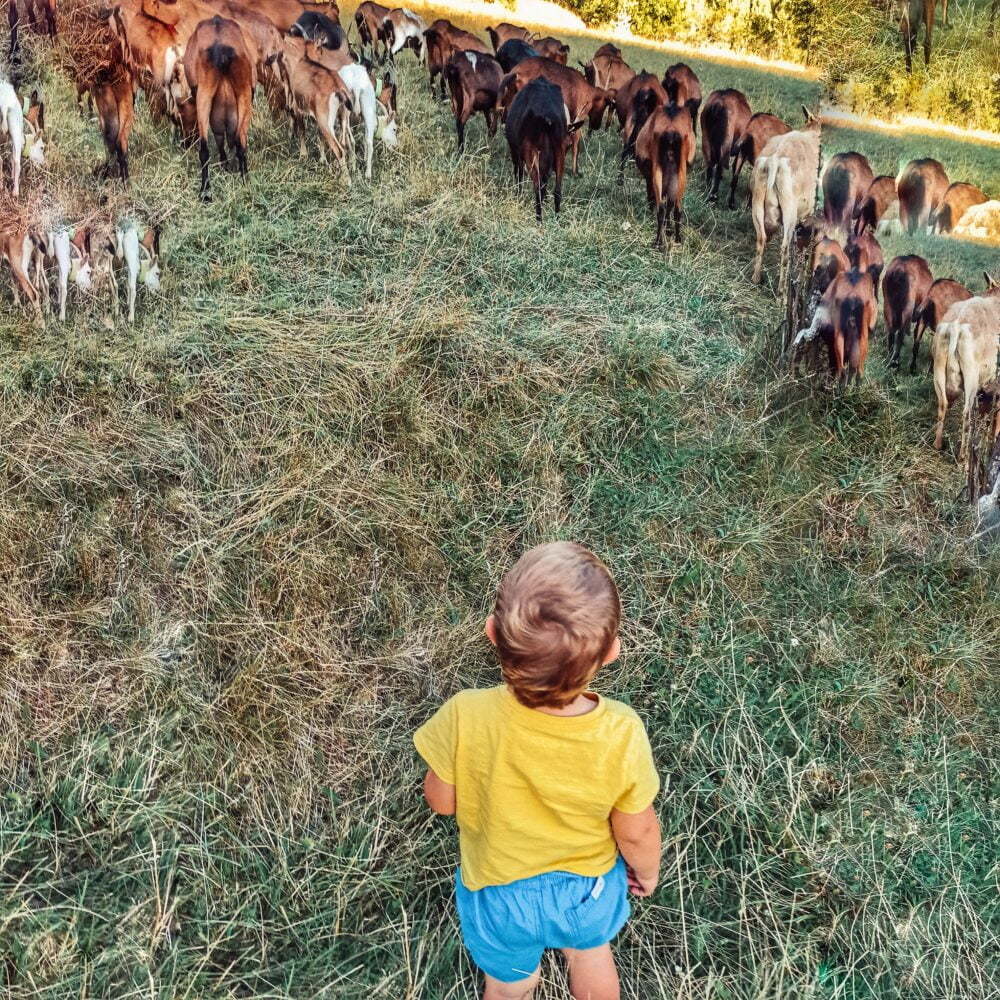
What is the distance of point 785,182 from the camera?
6.26 metres

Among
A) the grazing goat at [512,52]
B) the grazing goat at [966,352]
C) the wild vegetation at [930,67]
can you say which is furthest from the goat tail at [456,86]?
the grazing goat at [966,352]

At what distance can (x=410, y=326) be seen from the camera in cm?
464

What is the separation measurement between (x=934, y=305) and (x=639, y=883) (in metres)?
3.97

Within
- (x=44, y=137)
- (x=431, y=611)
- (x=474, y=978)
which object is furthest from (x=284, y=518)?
(x=44, y=137)

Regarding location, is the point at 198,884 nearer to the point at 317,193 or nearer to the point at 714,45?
the point at 317,193

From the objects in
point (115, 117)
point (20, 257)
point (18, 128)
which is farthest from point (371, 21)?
point (20, 257)

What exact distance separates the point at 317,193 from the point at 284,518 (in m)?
2.98

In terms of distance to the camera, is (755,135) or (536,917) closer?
(536,917)

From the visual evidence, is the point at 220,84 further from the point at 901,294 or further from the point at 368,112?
the point at 901,294

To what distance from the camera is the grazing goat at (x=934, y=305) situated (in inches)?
206

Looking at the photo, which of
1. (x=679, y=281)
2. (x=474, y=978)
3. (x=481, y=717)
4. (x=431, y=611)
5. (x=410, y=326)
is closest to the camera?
(x=481, y=717)

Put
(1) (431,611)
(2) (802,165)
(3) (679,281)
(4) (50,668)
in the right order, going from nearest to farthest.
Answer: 1. (4) (50,668)
2. (1) (431,611)
3. (3) (679,281)
4. (2) (802,165)

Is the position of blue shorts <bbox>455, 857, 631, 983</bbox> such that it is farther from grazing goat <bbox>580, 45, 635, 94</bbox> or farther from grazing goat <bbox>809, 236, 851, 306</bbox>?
grazing goat <bbox>580, 45, 635, 94</bbox>

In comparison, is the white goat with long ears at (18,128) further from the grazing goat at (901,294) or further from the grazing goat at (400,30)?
the grazing goat at (901,294)
